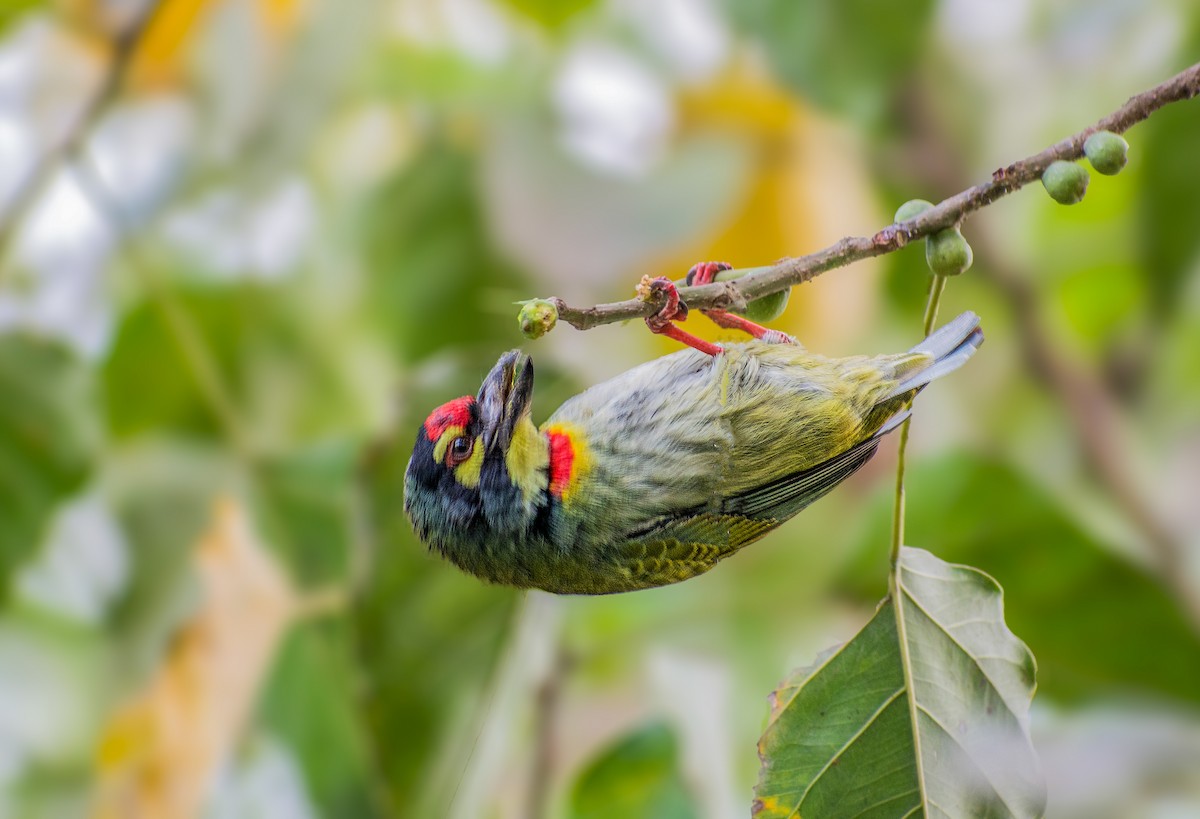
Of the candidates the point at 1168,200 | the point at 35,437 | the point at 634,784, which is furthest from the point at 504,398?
the point at 1168,200

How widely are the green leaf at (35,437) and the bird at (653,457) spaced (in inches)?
43.6

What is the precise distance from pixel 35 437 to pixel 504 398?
4.00 ft

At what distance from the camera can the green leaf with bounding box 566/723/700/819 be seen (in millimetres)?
1485

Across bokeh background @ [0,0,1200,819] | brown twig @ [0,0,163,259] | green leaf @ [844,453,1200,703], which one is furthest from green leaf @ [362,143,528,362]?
green leaf @ [844,453,1200,703]

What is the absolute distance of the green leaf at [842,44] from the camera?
1541mm

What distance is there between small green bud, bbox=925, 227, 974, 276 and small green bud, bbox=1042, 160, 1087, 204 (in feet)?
0.16

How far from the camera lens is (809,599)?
162cm

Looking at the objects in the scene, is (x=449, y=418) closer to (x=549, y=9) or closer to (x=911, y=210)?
(x=911, y=210)

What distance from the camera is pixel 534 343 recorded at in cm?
151

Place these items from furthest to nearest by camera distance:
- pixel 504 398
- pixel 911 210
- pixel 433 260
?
pixel 433 260, pixel 504 398, pixel 911 210

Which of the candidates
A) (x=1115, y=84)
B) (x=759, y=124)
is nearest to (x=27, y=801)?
(x=759, y=124)

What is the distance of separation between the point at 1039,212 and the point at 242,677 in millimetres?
1496

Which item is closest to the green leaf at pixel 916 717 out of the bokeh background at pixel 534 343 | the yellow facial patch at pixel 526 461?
the yellow facial patch at pixel 526 461

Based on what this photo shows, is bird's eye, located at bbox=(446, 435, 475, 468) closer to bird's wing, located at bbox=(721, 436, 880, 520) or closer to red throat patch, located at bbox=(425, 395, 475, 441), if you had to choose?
red throat patch, located at bbox=(425, 395, 475, 441)
